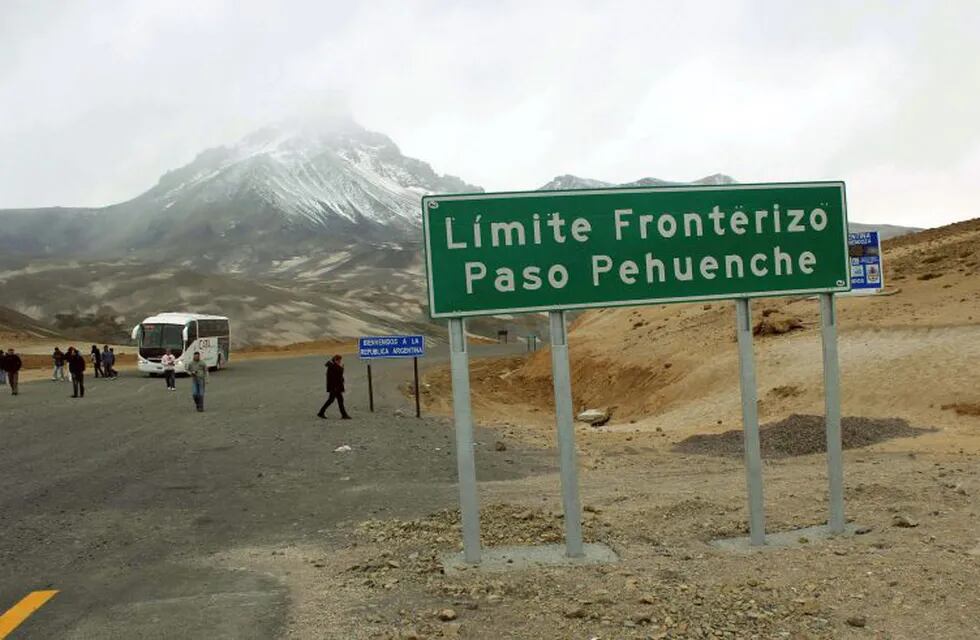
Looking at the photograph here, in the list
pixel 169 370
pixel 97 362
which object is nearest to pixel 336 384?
pixel 169 370

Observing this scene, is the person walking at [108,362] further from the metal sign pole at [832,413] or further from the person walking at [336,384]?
the metal sign pole at [832,413]

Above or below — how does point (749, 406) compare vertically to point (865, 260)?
below

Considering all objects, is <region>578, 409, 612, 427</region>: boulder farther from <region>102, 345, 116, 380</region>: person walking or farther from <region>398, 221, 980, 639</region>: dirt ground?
<region>102, 345, 116, 380</region>: person walking

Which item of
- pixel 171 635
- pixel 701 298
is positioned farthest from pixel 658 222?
pixel 171 635

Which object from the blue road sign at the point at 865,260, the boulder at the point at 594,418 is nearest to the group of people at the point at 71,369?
the boulder at the point at 594,418

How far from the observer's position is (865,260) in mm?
12023

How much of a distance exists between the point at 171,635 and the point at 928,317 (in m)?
24.7

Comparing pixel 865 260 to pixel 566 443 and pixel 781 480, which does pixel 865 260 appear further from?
pixel 566 443

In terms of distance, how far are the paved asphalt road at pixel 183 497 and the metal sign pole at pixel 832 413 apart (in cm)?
438

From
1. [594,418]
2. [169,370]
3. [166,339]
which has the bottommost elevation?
[594,418]

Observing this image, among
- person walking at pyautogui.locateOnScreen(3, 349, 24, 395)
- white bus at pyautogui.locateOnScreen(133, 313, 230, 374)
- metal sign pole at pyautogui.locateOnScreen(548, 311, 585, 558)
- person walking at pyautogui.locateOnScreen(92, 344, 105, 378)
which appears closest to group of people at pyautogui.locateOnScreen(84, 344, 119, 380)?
person walking at pyautogui.locateOnScreen(92, 344, 105, 378)

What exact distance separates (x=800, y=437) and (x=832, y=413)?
878 centimetres

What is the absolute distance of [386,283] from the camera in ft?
454

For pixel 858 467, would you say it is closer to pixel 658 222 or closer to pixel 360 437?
pixel 658 222
